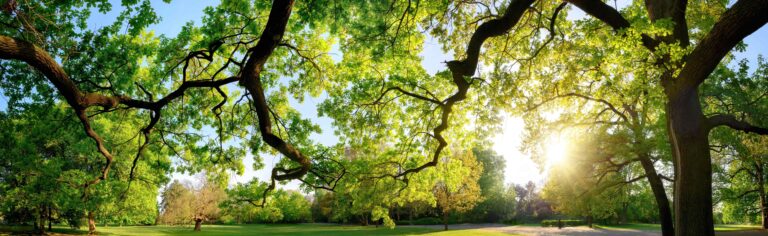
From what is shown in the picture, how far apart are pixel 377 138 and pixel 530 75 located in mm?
4980

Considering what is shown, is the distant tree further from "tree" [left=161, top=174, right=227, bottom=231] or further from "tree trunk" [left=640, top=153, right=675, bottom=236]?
"tree trunk" [left=640, top=153, right=675, bottom=236]

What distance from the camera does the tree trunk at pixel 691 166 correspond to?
819cm

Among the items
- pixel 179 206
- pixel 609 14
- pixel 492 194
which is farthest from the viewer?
pixel 492 194

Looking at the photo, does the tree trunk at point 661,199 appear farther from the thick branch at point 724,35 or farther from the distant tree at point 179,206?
the distant tree at point 179,206

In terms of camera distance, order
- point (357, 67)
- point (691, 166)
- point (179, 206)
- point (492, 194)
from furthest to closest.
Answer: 1. point (492, 194)
2. point (179, 206)
3. point (357, 67)
4. point (691, 166)

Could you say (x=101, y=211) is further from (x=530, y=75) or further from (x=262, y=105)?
(x=530, y=75)

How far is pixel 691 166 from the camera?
8273 mm

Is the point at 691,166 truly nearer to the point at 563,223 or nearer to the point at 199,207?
the point at 199,207

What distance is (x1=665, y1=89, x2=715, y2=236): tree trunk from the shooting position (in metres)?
8.19

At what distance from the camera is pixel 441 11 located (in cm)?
1152

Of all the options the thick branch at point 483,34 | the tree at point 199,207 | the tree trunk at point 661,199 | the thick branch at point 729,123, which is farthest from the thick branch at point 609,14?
the tree at point 199,207

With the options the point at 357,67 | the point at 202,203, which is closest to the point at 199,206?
the point at 202,203

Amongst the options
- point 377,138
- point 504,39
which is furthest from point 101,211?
point 504,39

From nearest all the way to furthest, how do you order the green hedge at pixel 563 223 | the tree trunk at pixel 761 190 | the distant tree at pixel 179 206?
the tree trunk at pixel 761 190 → the distant tree at pixel 179 206 → the green hedge at pixel 563 223
